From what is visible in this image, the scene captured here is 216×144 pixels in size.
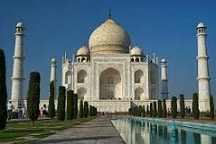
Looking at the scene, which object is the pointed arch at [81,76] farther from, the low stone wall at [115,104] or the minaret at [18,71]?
the minaret at [18,71]

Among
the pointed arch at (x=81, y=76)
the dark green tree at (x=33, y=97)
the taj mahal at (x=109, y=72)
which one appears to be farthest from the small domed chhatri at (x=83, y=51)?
the dark green tree at (x=33, y=97)

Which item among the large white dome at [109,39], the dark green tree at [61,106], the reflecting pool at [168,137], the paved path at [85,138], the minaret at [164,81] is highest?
the large white dome at [109,39]

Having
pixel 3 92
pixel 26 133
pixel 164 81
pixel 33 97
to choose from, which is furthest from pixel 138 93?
pixel 3 92

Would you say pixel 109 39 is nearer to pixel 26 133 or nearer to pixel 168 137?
pixel 26 133

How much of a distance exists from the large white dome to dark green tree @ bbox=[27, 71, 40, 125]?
25372mm

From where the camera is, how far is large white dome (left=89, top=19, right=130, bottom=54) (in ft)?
127

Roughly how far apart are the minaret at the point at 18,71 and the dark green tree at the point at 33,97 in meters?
17.8

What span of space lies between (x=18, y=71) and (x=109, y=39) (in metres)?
11.7

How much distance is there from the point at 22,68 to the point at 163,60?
15.9m

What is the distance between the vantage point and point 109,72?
3769 cm

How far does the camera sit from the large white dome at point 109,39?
38594mm

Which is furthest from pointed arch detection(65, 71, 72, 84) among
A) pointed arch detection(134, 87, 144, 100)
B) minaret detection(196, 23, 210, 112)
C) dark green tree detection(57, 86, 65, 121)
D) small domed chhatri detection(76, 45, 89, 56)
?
dark green tree detection(57, 86, 65, 121)

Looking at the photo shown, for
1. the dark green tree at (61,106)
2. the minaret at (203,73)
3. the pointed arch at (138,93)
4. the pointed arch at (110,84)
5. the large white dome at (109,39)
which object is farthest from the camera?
the large white dome at (109,39)

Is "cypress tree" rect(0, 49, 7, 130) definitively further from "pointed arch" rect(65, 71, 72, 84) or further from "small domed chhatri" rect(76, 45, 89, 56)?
"small domed chhatri" rect(76, 45, 89, 56)
